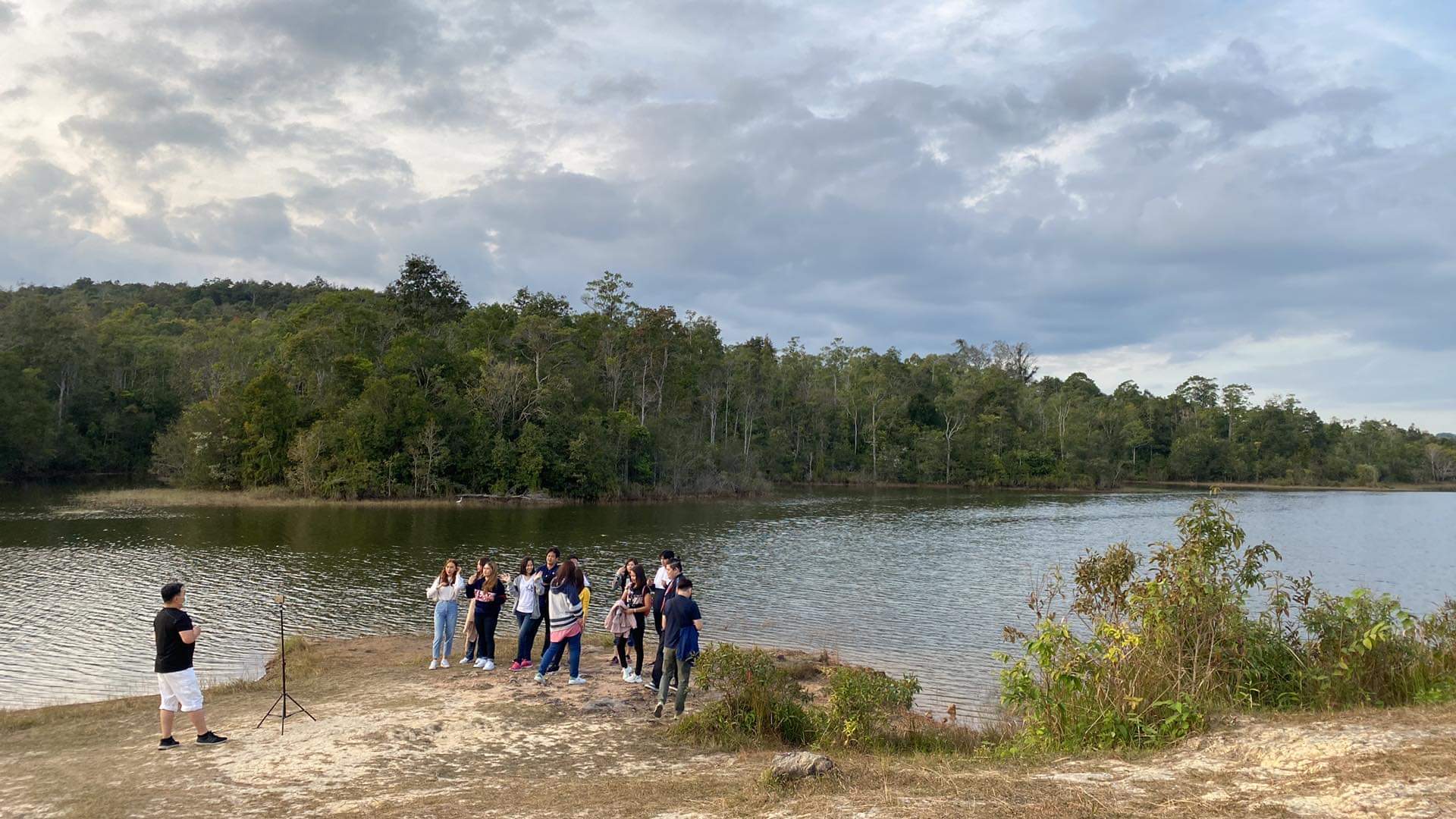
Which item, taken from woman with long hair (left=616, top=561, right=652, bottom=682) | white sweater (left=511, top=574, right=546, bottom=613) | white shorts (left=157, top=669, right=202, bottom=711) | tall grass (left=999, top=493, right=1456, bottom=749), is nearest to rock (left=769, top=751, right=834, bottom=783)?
tall grass (left=999, top=493, right=1456, bottom=749)

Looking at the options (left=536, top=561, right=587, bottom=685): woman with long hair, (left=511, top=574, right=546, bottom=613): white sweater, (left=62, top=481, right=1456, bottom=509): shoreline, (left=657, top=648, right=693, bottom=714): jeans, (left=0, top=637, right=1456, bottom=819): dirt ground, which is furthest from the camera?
(left=62, top=481, right=1456, bottom=509): shoreline

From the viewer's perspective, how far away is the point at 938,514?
2137 inches

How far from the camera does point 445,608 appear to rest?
12547mm

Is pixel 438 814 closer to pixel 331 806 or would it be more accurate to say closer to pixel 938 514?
pixel 331 806

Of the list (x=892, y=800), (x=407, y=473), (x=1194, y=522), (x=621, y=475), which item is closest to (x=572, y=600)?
(x=892, y=800)

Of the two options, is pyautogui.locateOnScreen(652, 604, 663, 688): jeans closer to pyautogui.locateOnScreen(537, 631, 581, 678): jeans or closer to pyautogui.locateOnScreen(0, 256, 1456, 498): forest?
pyautogui.locateOnScreen(537, 631, 581, 678): jeans

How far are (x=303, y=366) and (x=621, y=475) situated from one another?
2396cm

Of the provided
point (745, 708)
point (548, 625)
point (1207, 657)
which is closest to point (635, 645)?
point (548, 625)

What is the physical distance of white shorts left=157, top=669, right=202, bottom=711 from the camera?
8602 mm

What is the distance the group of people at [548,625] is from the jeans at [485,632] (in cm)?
1

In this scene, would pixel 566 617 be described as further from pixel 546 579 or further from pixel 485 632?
pixel 485 632

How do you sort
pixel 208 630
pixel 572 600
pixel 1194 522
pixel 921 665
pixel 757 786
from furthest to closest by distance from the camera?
pixel 208 630, pixel 921 665, pixel 572 600, pixel 1194 522, pixel 757 786

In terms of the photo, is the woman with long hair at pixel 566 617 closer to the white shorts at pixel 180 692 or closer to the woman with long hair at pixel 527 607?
the woman with long hair at pixel 527 607

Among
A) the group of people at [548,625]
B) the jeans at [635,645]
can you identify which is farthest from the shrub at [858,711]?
the jeans at [635,645]
